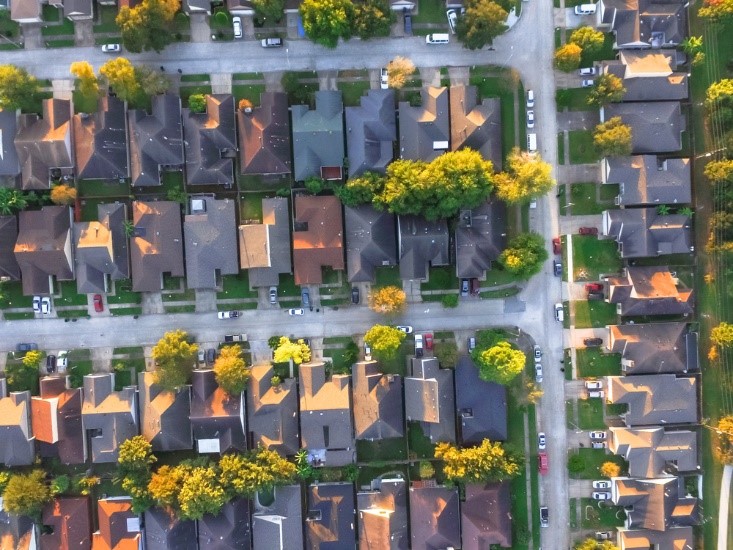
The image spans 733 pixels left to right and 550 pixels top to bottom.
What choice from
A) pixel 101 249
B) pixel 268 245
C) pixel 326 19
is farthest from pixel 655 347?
pixel 101 249

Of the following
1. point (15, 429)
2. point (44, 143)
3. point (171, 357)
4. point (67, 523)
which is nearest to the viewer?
point (44, 143)

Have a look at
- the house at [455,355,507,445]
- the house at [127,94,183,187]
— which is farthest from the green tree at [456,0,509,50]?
the house at [455,355,507,445]

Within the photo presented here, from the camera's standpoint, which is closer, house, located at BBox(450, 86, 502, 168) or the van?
house, located at BBox(450, 86, 502, 168)

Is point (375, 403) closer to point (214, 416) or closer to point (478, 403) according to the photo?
point (478, 403)

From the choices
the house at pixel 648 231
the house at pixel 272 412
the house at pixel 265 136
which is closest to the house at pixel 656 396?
the house at pixel 648 231

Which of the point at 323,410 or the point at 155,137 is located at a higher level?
the point at 155,137

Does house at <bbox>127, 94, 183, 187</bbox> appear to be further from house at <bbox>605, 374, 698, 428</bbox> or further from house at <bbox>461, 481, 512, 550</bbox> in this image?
house at <bbox>605, 374, 698, 428</bbox>
